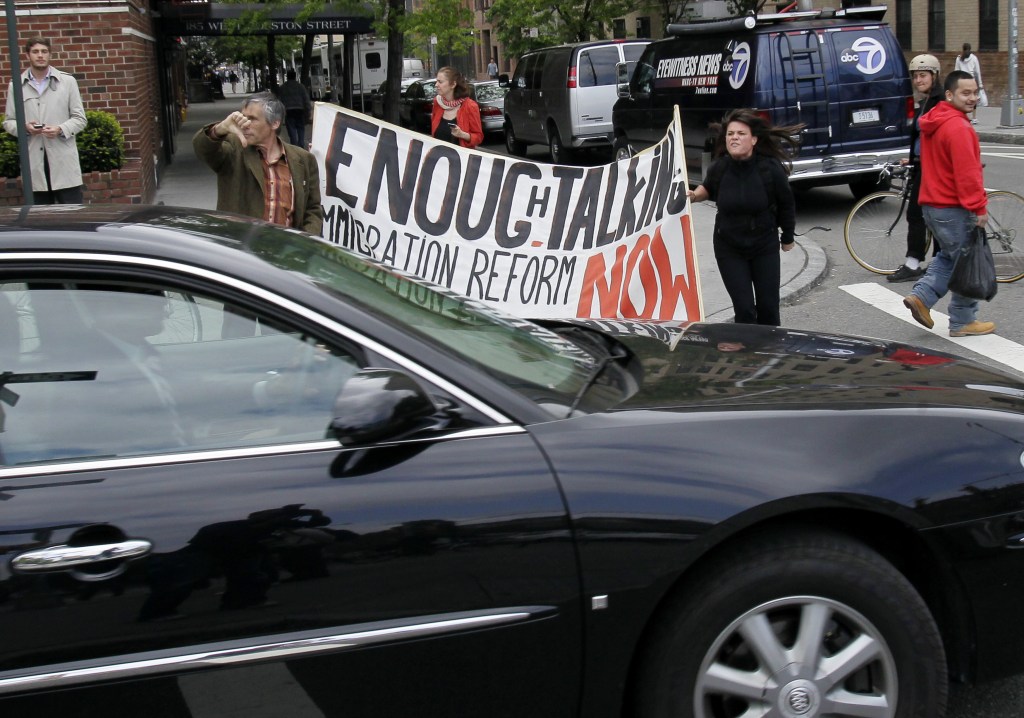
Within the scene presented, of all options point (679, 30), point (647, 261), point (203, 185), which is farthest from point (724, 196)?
point (203, 185)

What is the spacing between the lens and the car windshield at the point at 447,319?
2789 millimetres

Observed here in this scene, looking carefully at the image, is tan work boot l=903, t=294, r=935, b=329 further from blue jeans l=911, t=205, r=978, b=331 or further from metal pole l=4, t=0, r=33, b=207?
metal pole l=4, t=0, r=33, b=207

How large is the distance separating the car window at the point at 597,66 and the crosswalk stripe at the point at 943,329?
1133 cm

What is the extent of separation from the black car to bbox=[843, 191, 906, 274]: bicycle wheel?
295 inches

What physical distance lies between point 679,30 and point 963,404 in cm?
1208

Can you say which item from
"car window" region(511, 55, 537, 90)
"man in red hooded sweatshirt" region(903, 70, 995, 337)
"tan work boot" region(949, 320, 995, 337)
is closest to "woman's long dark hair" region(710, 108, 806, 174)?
"man in red hooded sweatshirt" region(903, 70, 995, 337)

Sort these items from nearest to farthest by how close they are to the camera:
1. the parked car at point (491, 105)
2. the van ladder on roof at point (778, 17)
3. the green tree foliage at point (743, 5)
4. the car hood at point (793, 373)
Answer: the car hood at point (793, 373)
the van ladder on roof at point (778, 17)
the parked car at point (491, 105)
the green tree foliage at point (743, 5)

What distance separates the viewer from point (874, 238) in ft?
33.5

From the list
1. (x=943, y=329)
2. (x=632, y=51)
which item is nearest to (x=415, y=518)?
A: (x=943, y=329)

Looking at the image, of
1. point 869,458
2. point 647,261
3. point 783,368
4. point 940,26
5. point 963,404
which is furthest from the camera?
point 940,26

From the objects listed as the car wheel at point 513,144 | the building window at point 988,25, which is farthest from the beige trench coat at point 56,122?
the building window at point 988,25

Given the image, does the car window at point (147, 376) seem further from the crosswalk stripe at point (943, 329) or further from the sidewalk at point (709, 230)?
the sidewalk at point (709, 230)

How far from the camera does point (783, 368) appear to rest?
325 centimetres

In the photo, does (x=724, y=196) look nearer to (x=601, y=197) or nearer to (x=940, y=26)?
(x=601, y=197)
